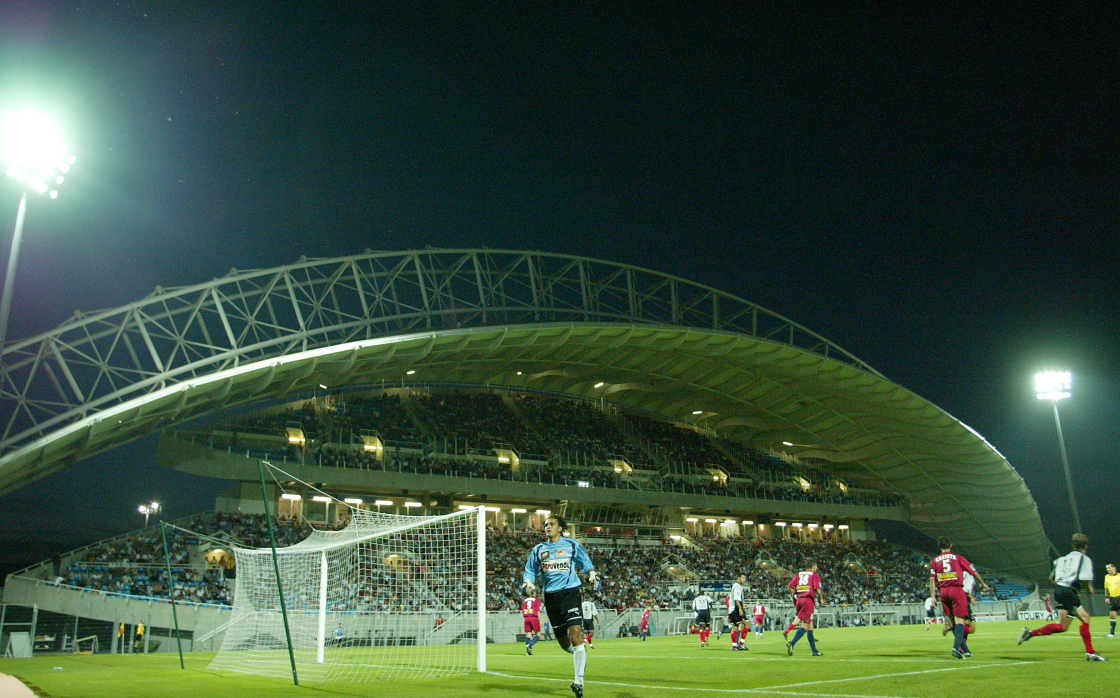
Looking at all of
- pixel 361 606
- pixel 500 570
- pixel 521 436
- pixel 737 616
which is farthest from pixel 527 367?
pixel 737 616

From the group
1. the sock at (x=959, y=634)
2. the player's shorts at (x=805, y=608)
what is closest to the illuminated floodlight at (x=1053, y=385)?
the player's shorts at (x=805, y=608)

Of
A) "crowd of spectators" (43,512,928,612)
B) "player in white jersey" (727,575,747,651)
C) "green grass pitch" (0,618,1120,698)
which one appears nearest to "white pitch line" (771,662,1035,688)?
"green grass pitch" (0,618,1120,698)

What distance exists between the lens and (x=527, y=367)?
57.2m

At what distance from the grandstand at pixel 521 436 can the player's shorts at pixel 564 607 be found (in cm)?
2261

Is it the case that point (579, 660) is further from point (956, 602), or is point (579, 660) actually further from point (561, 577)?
point (956, 602)

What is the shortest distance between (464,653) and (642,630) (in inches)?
702

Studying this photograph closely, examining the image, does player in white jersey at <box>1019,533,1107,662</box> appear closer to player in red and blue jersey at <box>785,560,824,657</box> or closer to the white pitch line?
the white pitch line

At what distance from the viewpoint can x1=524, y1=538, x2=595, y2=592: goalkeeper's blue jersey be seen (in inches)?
391

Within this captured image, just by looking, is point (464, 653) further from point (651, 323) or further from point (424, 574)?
point (651, 323)

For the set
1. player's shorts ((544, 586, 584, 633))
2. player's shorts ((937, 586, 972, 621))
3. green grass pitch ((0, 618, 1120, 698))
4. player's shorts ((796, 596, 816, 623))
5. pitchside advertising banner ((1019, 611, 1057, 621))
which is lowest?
pitchside advertising banner ((1019, 611, 1057, 621))

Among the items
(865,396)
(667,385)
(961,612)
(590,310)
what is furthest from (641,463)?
(961,612)

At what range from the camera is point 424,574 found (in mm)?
34969

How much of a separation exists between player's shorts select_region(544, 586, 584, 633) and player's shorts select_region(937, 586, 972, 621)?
7.05m

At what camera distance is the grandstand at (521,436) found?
35.6 meters
